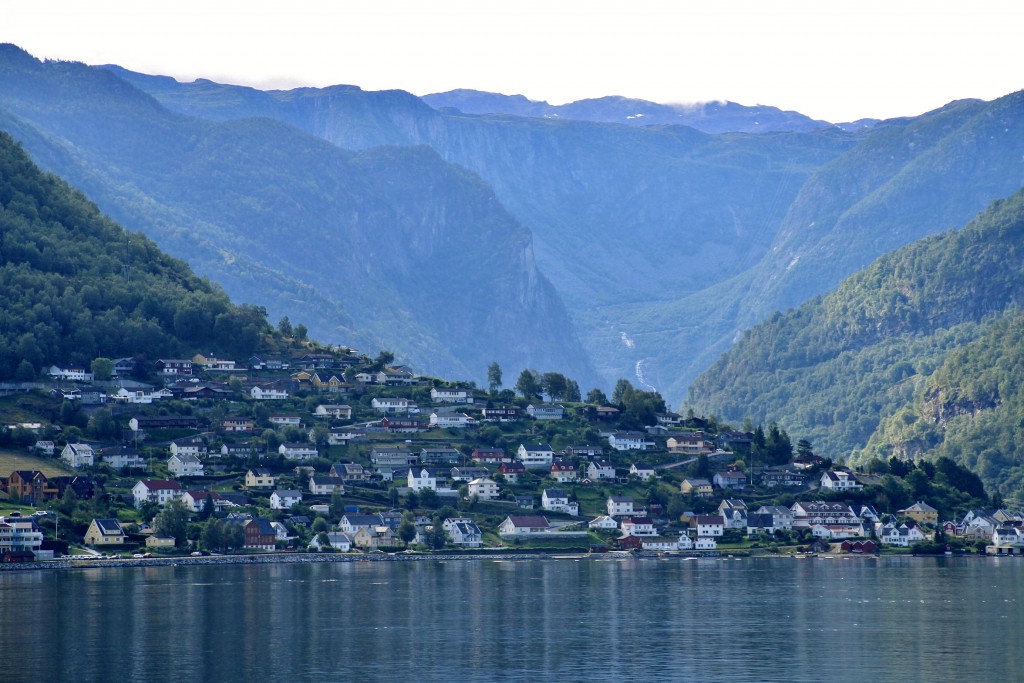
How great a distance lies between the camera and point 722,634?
10269 cm

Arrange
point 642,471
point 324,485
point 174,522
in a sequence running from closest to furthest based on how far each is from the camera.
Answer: point 174,522 < point 324,485 < point 642,471

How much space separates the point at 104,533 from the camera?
15112cm

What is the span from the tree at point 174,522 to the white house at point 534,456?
46.2 meters

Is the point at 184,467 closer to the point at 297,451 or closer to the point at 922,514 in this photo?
the point at 297,451

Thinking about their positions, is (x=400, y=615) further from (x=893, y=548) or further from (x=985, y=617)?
(x=893, y=548)

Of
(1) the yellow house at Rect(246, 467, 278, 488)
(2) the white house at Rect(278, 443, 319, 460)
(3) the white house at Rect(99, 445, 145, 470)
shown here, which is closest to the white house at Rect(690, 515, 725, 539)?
(2) the white house at Rect(278, 443, 319, 460)

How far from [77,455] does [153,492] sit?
37.4 ft

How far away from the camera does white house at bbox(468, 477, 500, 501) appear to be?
586 ft

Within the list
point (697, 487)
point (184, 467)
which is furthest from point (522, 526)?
point (184, 467)

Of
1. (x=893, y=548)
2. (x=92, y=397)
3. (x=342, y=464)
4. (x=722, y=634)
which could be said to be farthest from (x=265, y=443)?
(x=722, y=634)

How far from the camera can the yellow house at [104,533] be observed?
151125 millimetres

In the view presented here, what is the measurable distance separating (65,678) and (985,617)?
53853 millimetres

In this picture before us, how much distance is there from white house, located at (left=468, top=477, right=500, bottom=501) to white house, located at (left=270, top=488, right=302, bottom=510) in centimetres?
1788

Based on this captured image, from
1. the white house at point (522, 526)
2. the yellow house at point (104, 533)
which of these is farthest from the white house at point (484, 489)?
the yellow house at point (104, 533)
